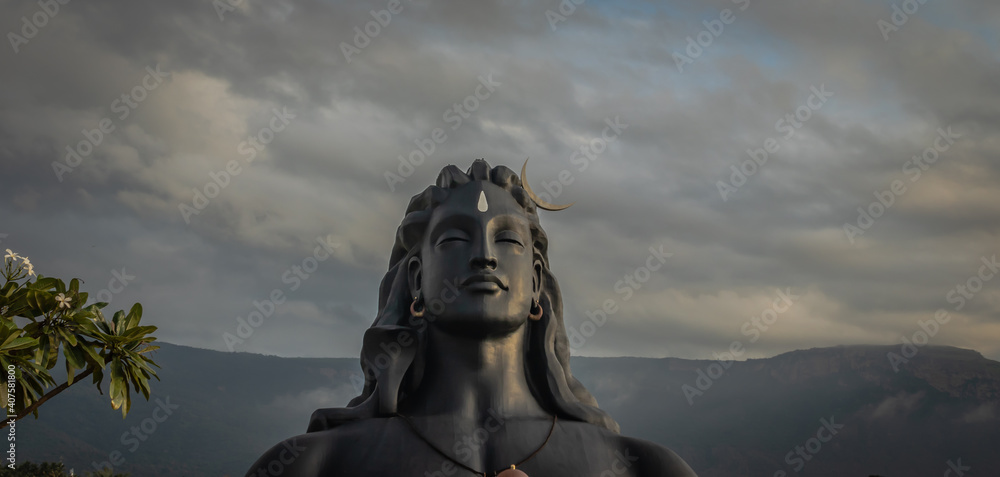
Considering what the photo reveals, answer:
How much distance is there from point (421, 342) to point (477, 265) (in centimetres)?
98

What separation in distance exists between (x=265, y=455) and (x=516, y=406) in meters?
2.29

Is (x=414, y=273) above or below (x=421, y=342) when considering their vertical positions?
above

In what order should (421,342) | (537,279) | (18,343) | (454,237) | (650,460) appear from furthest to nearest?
(18,343), (537,279), (421,342), (454,237), (650,460)

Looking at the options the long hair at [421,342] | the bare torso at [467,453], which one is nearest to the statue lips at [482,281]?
the long hair at [421,342]

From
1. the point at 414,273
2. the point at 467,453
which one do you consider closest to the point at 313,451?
the point at 467,453

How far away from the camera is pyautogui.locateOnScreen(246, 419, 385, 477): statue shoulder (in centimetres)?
774

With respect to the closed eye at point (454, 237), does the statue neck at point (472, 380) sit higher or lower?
lower

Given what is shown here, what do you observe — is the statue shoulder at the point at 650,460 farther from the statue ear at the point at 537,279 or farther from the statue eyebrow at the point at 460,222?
the statue eyebrow at the point at 460,222

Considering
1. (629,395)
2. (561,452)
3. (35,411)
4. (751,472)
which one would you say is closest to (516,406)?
(561,452)

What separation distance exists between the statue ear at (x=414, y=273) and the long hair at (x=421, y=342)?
45 mm

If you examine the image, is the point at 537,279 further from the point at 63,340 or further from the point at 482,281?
the point at 63,340

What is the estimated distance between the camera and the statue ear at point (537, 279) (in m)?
9.16

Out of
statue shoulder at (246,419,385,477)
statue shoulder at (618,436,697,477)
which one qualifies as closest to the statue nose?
statue shoulder at (246,419,385,477)

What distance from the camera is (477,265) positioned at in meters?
8.45
